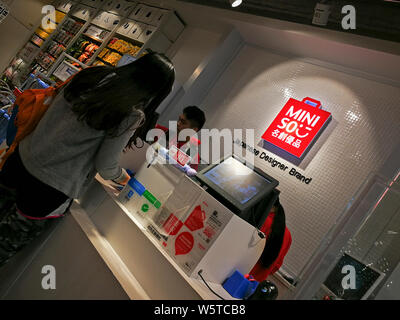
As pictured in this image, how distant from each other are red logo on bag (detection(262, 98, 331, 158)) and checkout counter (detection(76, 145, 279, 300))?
1781 mm

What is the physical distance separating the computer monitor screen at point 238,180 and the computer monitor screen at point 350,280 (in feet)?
1.60

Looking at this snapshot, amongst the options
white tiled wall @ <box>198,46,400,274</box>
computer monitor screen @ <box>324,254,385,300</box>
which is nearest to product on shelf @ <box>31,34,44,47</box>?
white tiled wall @ <box>198,46,400,274</box>

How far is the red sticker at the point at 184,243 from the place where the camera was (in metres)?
1.26

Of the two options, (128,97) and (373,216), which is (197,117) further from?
(373,216)

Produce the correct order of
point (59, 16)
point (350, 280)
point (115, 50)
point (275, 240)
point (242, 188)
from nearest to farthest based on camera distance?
point (350, 280) → point (242, 188) → point (275, 240) → point (115, 50) → point (59, 16)

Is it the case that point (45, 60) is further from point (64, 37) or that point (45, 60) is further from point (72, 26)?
point (72, 26)

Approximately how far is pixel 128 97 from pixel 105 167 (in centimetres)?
37

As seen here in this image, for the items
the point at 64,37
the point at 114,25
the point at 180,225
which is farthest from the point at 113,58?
the point at 180,225

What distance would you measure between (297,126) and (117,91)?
255 centimetres

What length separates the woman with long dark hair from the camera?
3.88 feet

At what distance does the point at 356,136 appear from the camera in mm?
2893

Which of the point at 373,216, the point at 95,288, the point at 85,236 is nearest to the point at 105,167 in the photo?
the point at 85,236

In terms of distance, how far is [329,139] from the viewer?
3.07m

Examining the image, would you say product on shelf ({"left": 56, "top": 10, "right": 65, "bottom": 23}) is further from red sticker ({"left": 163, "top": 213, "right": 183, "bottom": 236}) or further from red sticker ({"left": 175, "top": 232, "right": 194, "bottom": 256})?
red sticker ({"left": 175, "top": 232, "right": 194, "bottom": 256})
